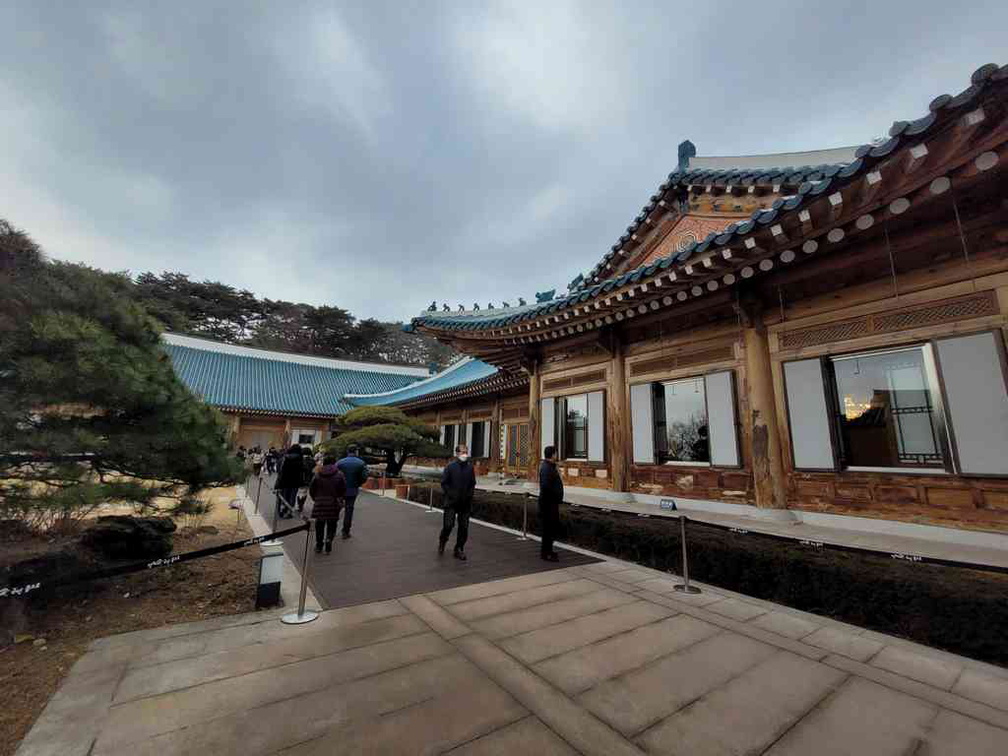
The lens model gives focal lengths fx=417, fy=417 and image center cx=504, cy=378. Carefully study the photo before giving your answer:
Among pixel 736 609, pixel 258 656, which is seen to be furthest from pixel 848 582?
pixel 258 656

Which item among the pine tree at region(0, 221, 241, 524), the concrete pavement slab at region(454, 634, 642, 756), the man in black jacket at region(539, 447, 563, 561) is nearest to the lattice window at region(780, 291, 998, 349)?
the man in black jacket at region(539, 447, 563, 561)

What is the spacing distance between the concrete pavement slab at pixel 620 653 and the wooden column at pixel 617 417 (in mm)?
4207

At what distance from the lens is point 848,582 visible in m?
3.82

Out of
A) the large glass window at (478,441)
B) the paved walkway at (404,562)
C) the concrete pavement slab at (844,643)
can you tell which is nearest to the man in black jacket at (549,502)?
the paved walkway at (404,562)

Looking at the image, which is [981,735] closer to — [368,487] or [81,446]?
[81,446]

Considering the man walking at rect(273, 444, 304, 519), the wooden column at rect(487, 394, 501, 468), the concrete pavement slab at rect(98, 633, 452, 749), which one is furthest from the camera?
the wooden column at rect(487, 394, 501, 468)

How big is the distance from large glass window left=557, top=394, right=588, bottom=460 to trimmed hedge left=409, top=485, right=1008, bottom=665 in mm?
3406

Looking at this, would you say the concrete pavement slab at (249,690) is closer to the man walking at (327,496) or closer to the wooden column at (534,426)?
the man walking at (327,496)

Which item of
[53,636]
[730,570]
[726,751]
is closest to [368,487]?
[53,636]

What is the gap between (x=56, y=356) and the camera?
3568 millimetres

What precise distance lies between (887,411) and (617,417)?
3944mm

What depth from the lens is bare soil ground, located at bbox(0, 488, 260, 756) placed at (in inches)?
102

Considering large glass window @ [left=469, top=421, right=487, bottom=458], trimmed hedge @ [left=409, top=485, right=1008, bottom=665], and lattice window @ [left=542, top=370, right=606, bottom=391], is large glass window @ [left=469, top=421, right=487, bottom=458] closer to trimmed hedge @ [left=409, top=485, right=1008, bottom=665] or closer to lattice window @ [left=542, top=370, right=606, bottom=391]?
lattice window @ [left=542, top=370, right=606, bottom=391]

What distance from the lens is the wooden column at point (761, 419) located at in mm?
5863
